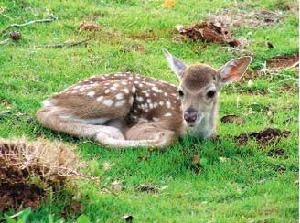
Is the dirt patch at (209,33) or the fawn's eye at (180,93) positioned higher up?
the fawn's eye at (180,93)

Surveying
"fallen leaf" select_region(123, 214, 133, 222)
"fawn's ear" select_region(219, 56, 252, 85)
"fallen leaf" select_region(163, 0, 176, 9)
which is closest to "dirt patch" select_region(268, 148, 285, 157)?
"fawn's ear" select_region(219, 56, 252, 85)

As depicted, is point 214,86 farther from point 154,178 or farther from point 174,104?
point 154,178

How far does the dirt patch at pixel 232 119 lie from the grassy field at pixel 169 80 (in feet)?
0.26

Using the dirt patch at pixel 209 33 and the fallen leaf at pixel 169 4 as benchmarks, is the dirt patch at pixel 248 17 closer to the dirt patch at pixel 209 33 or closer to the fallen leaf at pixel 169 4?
the dirt patch at pixel 209 33

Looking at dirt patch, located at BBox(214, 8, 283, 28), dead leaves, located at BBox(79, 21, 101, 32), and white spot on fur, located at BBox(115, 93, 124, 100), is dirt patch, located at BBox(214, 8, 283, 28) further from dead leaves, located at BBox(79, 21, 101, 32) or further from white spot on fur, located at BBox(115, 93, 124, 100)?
white spot on fur, located at BBox(115, 93, 124, 100)

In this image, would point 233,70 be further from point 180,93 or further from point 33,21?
point 33,21

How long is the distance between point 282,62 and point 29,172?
650 centimetres

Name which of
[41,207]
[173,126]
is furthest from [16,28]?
[41,207]

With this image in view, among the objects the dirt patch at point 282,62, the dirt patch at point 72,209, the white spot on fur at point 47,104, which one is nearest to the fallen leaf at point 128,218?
the dirt patch at point 72,209

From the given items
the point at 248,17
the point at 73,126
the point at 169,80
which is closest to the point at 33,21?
the point at 169,80

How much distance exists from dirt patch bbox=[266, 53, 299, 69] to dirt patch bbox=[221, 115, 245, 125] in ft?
Answer: 7.67

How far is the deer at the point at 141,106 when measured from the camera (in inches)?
384

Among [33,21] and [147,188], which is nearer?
[147,188]

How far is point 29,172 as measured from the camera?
756 cm
